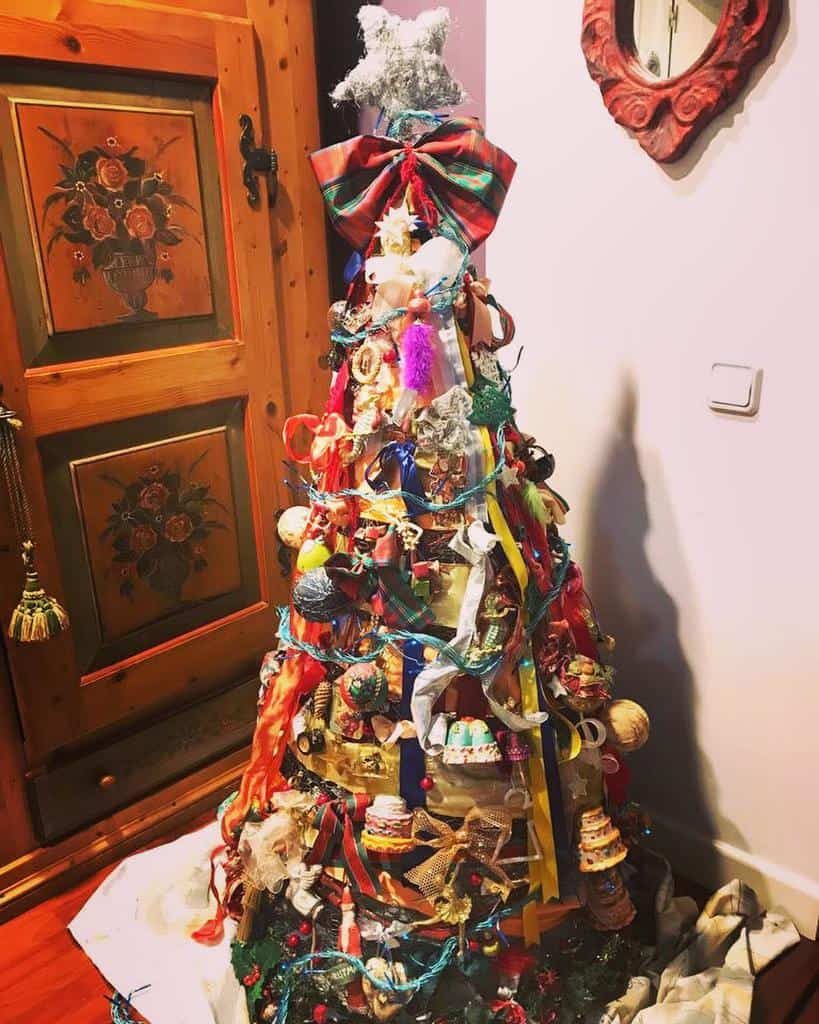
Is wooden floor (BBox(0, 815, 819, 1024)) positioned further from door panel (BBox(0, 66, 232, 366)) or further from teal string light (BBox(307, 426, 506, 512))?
door panel (BBox(0, 66, 232, 366))

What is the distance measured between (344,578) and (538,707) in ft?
1.13

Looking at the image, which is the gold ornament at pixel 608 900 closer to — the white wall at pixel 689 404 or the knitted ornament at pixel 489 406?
the white wall at pixel 689 404

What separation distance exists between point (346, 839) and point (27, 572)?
748 mm

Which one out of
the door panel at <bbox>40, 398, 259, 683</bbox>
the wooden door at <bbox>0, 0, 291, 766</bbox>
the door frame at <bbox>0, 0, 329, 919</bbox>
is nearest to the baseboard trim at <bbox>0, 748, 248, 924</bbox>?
the door frame at <bbox>0, 0, 329, 919</bbox>

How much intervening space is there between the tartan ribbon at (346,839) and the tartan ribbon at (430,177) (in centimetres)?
86

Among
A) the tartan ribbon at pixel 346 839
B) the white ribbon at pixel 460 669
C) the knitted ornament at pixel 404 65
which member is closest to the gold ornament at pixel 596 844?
the white ribbon at pixel 460 669

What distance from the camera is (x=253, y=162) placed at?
181 cm

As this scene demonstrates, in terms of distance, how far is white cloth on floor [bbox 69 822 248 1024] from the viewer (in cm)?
148

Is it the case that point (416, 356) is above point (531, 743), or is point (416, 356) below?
above

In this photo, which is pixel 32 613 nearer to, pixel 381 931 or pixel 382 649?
pixel 382 649

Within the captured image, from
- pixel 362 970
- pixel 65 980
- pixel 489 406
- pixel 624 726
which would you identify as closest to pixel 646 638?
pixel 624 726

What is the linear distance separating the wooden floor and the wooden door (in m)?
0.34

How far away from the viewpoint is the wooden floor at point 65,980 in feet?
4.74

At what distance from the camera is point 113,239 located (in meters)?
1.65
